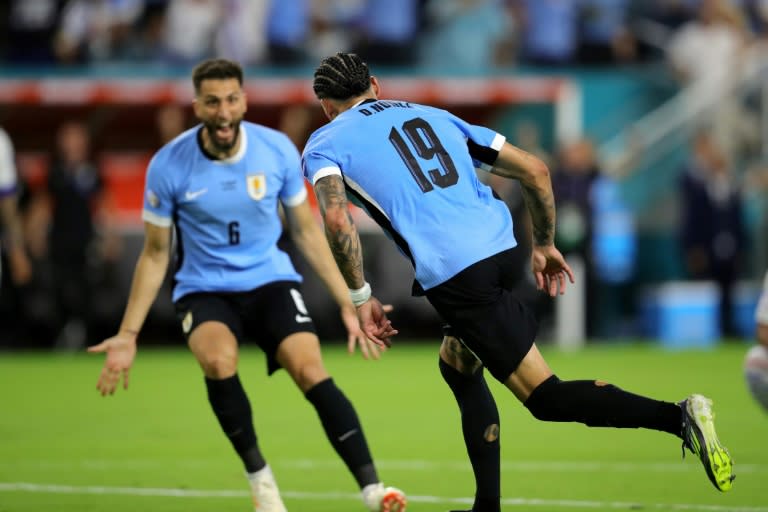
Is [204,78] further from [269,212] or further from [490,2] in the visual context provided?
[490,2]

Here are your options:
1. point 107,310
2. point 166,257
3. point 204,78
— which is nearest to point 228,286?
point 166,257

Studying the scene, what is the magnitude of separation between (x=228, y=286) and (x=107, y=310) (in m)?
12.6

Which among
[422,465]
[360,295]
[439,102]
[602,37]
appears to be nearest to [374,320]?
[360,295]

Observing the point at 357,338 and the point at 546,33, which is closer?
the point at 357,338

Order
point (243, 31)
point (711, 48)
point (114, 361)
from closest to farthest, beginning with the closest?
point (114, 361) < point (243, 31) < point (711, 48)

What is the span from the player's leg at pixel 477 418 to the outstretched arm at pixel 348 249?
1.49 ft

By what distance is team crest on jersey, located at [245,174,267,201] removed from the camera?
7.86m

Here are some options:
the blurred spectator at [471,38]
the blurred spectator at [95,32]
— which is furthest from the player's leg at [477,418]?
the blurred spectator at [471,38]

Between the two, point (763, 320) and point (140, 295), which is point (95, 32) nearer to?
point (140, 295)

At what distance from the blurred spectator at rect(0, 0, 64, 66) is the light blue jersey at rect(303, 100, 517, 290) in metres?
14.4

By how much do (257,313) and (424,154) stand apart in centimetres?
166

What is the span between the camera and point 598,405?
254 inches

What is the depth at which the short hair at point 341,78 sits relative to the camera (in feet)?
22.1

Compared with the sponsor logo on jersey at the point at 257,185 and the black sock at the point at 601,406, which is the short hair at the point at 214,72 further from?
the black sock at the point at 601,406
